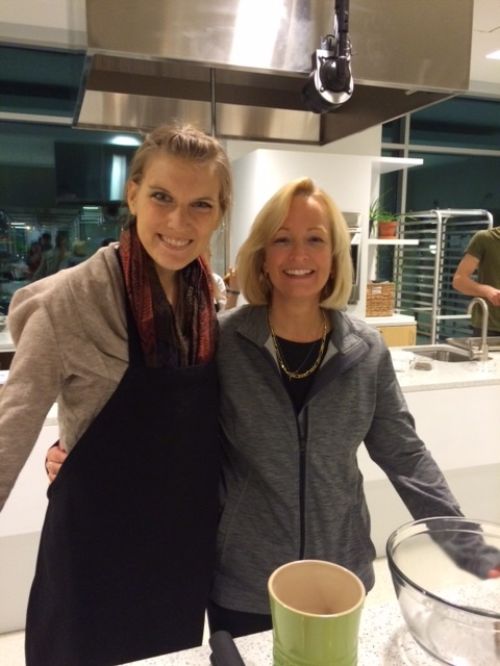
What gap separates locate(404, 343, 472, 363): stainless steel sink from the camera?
9.46ft

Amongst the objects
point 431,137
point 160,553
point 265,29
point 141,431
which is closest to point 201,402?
point 141,431

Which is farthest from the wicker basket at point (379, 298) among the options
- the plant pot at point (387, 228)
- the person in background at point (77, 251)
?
the person in background at point (77, 251)

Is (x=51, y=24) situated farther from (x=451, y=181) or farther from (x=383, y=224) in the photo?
(x=451, y=181)

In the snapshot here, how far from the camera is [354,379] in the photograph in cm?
106

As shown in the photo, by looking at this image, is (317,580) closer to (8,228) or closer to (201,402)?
(201,402)

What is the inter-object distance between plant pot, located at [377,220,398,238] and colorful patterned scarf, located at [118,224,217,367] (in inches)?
152

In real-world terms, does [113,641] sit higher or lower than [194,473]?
lower

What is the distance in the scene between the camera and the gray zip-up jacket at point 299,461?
1.02 meters

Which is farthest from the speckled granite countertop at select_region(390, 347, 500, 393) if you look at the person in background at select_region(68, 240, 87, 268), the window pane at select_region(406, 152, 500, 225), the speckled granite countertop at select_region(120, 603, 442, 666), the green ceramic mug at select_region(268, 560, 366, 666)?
the window pane at select_region(406, 152, 500, 225)

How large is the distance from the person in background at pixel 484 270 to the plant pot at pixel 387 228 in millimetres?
1364

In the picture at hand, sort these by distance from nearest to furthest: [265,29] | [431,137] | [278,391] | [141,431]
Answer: [141,431] < [278,391] < [265,29] < [431,137]

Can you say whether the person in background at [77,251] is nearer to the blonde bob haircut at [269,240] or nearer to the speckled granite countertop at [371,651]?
the blonde bob haircut at [269,240]

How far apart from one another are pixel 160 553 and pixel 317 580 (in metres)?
0.42

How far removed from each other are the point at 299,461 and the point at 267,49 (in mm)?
940
